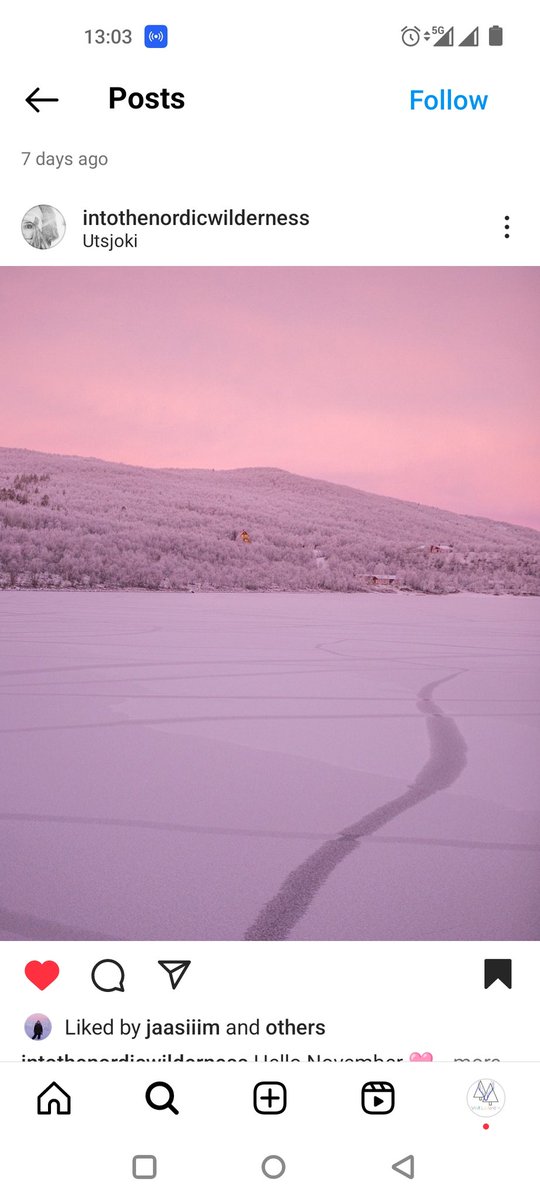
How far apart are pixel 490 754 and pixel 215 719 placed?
124 cm

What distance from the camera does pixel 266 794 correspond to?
2.86 m
